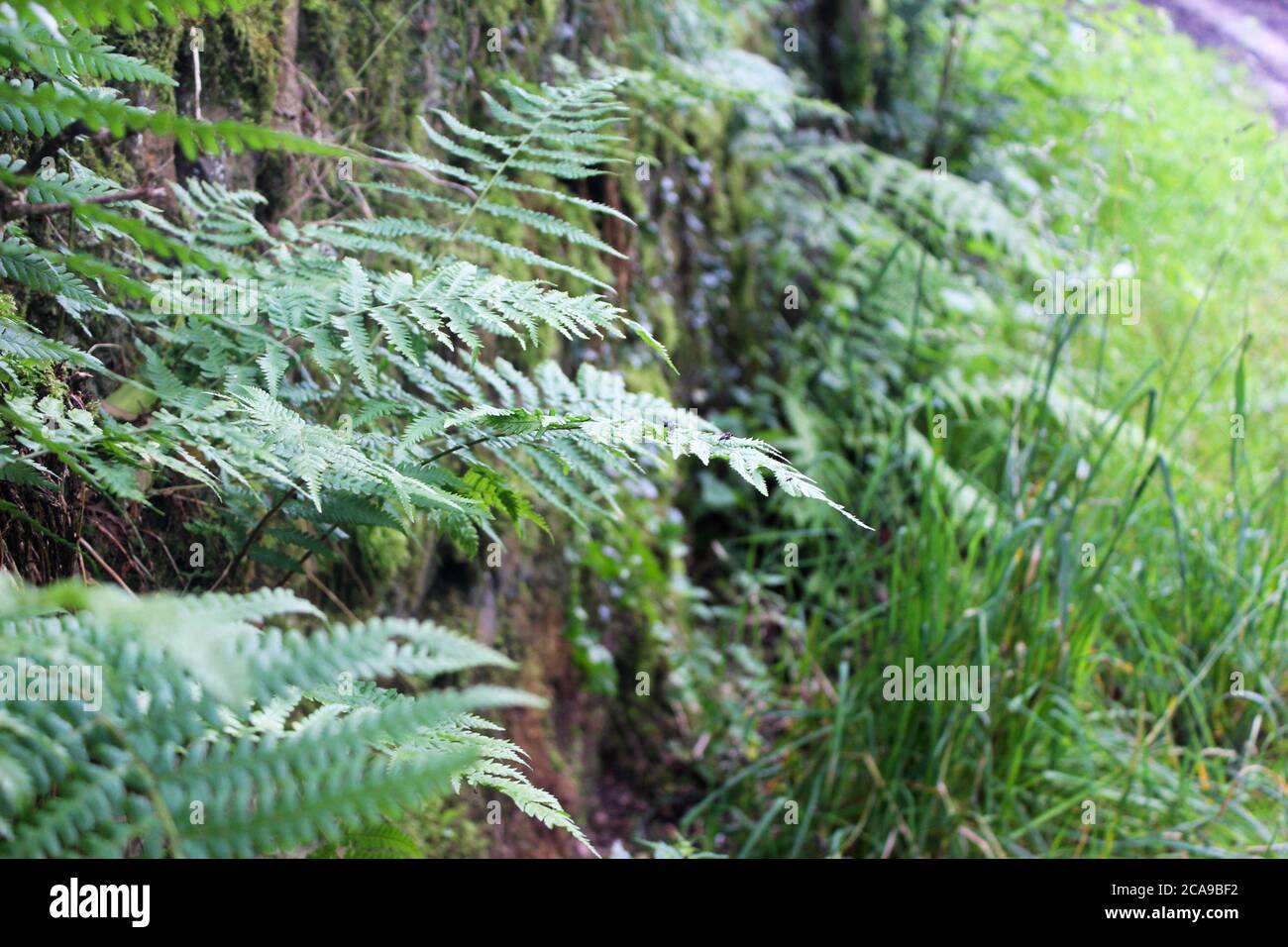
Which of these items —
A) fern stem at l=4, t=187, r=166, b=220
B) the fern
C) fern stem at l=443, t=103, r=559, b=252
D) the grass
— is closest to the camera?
the fern

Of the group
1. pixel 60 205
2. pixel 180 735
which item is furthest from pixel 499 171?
pixel 180 735

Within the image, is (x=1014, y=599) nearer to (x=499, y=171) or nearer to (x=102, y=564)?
(x=499, y=171)

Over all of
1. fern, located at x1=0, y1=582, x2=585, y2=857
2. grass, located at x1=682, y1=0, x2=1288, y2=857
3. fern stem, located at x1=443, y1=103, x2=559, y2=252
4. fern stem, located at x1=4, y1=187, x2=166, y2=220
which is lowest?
grass, located at x1=682, y1=0, x2=1288, y2=857

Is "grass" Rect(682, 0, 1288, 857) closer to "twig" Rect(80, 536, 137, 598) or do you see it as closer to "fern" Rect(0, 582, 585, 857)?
"twig" Rect(80, 536, 137, 598)

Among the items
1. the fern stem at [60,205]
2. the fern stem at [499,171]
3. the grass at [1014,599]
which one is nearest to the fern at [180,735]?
the fern stem at [60,205]

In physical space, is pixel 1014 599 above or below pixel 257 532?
below

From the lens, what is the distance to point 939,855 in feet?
6.67

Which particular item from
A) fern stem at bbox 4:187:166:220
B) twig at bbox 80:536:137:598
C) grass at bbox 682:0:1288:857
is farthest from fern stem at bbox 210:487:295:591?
grass at bbox 682:0:1288:857

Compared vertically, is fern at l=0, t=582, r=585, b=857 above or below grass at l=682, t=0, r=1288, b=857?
above

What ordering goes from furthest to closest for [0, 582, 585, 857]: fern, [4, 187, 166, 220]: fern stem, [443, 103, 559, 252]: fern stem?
[443, 103, 559, 252]: fern stem → [4, 187, 166, 220]: fern stem → [0, 582, 585, 857]: fern

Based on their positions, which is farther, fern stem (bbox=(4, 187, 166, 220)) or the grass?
the grass
